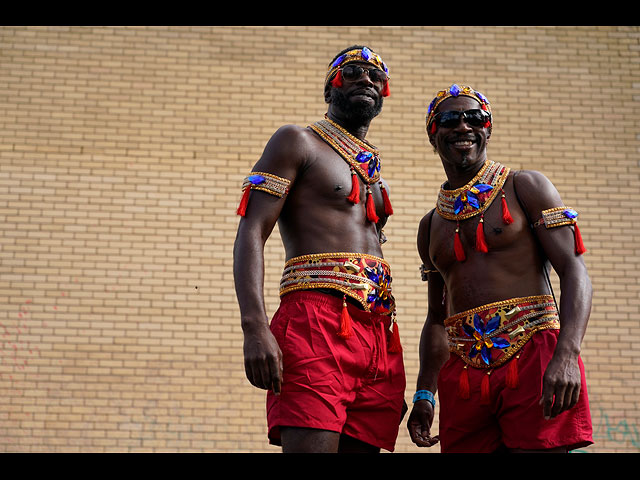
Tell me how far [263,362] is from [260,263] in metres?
0.46

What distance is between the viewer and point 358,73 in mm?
4117

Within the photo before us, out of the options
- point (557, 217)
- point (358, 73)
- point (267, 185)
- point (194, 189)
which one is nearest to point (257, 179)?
point (267, 185)

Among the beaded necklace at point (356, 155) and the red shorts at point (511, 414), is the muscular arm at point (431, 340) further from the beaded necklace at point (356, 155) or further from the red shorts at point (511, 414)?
the beaded necklace at point (356, 155)

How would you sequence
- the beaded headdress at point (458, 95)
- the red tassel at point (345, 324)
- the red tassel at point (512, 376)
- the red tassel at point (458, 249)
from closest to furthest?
the red tassel at point (345, 324), the red tassel at point (512, 376), the red tassel at point (458, 249), the beaded headdress at point (458, 95)

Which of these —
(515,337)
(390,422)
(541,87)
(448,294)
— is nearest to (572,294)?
(515,337)

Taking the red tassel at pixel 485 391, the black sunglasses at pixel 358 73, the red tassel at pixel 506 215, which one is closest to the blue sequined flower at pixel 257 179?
the black sunglasses at pixel 358 73

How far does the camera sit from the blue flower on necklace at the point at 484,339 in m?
3.86

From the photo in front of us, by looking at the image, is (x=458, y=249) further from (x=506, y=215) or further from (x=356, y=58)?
(x=356, y=58)

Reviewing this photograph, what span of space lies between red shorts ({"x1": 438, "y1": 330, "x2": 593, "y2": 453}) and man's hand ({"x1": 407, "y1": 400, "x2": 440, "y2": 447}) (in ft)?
0.75

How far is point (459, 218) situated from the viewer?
13.6ft

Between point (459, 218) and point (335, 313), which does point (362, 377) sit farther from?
point (459, 218)

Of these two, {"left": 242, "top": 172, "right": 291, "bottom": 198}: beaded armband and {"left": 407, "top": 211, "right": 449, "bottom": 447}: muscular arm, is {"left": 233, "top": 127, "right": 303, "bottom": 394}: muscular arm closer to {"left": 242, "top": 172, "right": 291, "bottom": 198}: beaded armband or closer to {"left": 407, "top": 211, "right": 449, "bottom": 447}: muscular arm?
{"left": 242, "top": 172, "right": 291, "bottom": 198}: beaded armband

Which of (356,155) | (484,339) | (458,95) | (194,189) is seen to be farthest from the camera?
(194,189)

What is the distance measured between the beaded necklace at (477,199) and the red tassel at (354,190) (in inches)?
22.1
